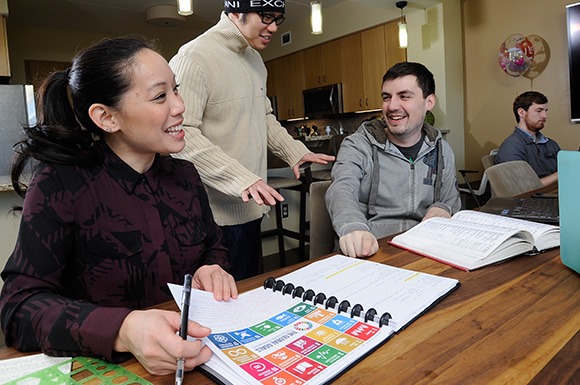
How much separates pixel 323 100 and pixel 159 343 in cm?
605

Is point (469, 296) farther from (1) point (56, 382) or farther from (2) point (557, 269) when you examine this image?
(1) point (56, 382)

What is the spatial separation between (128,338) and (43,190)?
0.41m

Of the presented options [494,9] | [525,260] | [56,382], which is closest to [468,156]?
[494,9]

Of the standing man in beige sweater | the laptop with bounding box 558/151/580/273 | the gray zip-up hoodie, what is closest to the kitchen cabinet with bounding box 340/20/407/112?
the gray zip-up hoodie

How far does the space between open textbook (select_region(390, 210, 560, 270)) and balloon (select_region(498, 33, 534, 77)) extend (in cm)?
363

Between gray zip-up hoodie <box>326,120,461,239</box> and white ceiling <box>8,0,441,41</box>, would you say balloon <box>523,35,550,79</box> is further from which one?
gray zip-up hoodie <box>326,120,461,239</box>

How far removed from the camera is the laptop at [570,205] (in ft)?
2.59

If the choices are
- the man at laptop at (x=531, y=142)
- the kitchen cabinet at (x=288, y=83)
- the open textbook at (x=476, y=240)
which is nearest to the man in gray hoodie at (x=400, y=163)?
the open textbook at (x=476, y=240)

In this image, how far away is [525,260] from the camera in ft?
3.24

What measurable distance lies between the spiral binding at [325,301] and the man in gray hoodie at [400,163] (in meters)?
0.77

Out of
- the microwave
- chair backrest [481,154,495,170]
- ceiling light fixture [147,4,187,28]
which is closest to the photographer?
chair backrest [481,154,495,170]

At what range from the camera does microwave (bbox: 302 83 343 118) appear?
6141 mm

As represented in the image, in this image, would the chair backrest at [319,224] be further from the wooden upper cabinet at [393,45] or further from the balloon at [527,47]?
the wooden upper cabinet at [393,45]

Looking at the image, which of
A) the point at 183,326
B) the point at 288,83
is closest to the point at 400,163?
the point at 183,326
